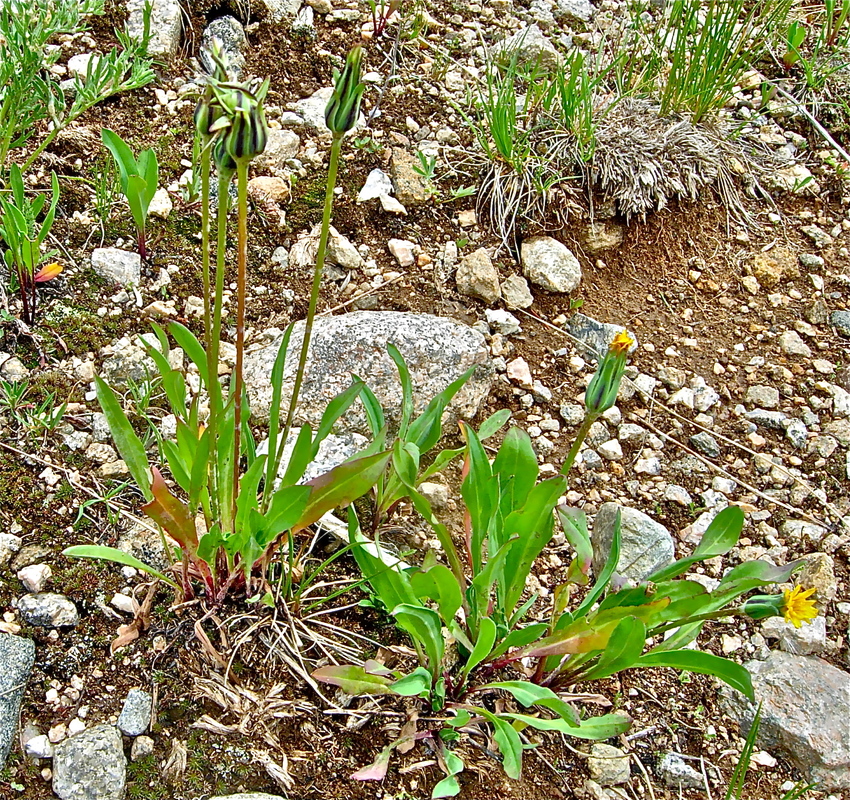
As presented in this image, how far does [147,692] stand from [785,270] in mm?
2637

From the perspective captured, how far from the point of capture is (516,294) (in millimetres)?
3117

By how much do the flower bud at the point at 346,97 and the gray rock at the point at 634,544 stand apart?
134 cm

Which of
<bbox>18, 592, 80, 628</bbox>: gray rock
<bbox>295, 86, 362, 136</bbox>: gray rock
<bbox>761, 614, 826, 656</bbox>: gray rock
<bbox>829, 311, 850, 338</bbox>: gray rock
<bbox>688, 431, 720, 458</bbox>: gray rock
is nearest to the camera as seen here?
<bbox>18, 592, 80, 628</bbox>: gray rock

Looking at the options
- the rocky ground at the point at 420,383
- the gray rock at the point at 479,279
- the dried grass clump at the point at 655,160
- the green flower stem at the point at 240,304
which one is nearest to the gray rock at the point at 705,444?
the rocky ground at the point at 420,383

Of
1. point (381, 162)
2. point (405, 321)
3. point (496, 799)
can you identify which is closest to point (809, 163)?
point (381, 162)

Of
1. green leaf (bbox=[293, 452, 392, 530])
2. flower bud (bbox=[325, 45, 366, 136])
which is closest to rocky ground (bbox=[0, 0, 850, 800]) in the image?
green leaf (bbox=[293, 452, 392, 530])

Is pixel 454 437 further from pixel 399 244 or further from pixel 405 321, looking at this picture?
pixel 399 244

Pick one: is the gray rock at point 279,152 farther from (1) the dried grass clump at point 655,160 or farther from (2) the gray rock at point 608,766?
(2) the gray rock at point 608,766

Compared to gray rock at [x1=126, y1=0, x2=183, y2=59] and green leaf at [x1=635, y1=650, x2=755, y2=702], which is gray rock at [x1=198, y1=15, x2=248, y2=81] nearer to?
gray rock at [x1=126, y1=0, x2=183, y2=59]

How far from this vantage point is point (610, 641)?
6.37 feet

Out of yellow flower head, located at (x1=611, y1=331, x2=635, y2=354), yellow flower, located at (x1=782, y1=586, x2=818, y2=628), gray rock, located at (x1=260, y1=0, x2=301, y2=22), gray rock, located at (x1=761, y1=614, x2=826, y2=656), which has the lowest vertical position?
gray rock, located at (x1=761, y1=614, x2=826, y2=656)

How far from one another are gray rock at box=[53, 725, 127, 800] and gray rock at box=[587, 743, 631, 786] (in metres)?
1.04

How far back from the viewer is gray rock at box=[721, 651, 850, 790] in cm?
219

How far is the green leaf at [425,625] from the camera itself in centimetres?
187
